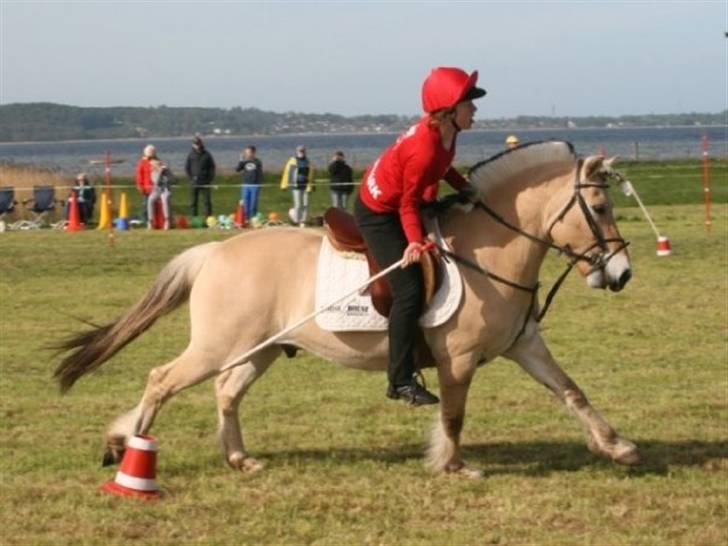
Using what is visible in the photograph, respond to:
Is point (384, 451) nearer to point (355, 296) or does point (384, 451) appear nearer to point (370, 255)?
point (355, 296)

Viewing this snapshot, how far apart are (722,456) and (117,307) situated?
9.97m

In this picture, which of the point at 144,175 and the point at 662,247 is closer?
the point at 662,247

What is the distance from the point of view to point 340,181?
1298 inches

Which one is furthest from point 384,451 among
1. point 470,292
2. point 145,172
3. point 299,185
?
point 145,172

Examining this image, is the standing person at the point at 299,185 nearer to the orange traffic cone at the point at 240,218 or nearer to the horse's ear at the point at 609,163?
the orange traffic cone at the point at 240,218

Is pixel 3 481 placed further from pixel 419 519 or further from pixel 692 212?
pixel 692 212

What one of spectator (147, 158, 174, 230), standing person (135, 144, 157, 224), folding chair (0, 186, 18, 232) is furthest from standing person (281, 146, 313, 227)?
folding chair (0, 186, 18, 232)

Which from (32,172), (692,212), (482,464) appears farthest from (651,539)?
(32,172)

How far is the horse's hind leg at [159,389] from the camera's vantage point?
8805 millimetres

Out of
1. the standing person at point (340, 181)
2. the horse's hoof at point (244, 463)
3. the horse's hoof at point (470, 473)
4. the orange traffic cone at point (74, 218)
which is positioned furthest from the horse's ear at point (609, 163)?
the orange traffic cone at point (74, 218)

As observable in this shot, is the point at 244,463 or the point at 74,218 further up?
the point at 244,463

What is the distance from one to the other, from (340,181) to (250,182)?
2.06m

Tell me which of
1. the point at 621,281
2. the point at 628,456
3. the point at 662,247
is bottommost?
the point at 662,247

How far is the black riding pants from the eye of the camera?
27.7 feet
